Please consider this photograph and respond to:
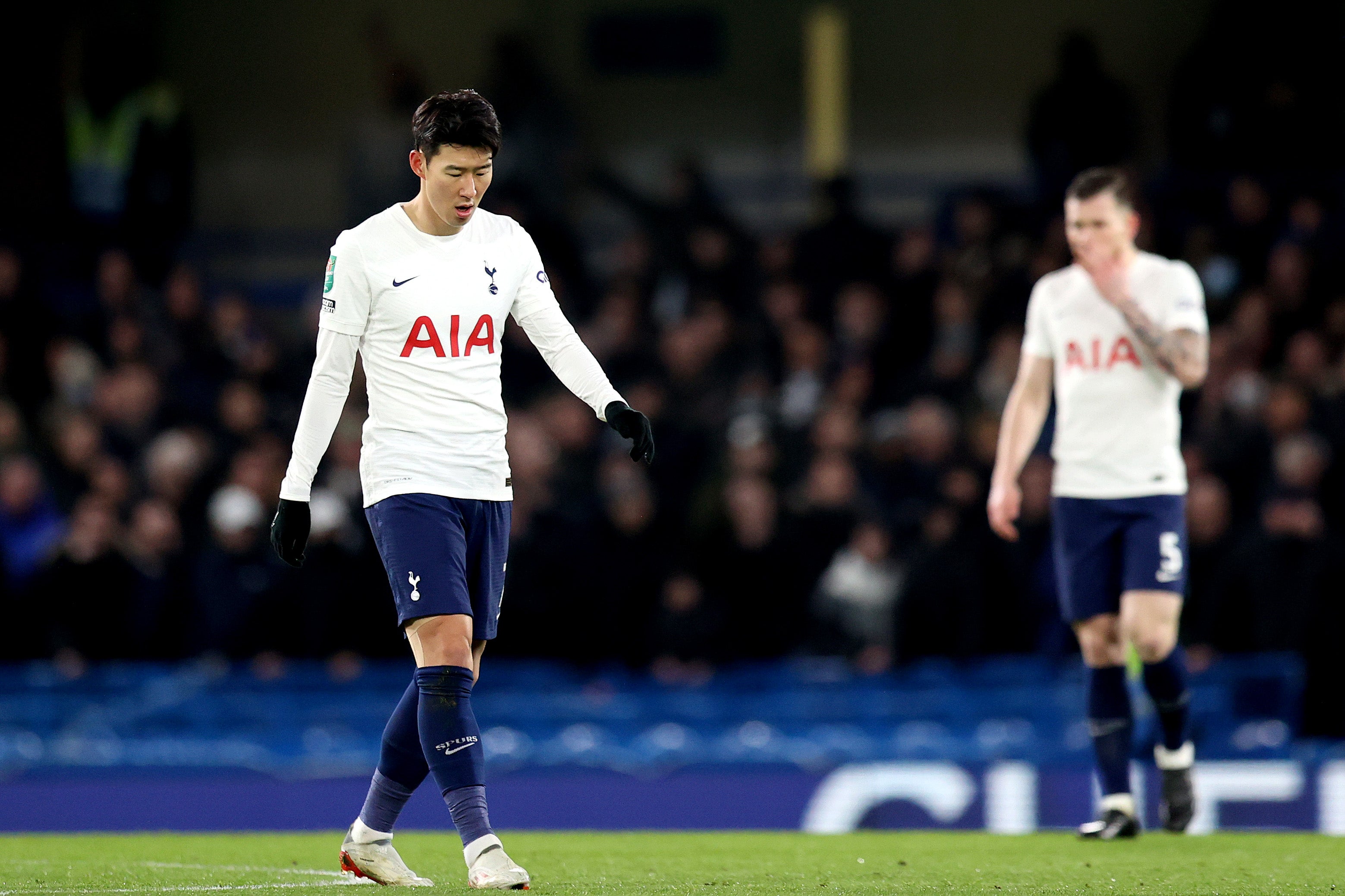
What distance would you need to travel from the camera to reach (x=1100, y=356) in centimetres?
706

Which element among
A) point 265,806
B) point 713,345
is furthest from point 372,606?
point 713,345

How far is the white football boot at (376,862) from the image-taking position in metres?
5.48

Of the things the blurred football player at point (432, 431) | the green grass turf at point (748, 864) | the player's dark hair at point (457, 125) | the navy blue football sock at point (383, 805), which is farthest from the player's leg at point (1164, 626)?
the player's dark hair at point (457, 125)

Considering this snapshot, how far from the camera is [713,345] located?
12.9 m

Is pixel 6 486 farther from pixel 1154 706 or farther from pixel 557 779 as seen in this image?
pixel 1154 706

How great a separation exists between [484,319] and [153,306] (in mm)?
9484

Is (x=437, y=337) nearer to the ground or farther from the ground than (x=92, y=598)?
farther from the ground

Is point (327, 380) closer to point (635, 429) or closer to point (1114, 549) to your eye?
point (635, 429)

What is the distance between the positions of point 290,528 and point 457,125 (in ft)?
3.93

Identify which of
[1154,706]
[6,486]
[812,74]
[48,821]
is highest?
[812,74]

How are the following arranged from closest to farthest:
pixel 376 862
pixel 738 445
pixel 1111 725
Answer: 1. pixel 376 862
2. pixel 1111 725
3. pixel 738 445

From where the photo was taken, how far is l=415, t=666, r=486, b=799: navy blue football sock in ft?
17.1

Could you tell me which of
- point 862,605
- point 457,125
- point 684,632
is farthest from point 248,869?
point 862,605

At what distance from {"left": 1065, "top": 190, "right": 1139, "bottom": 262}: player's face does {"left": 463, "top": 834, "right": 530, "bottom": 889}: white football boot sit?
312 cm
